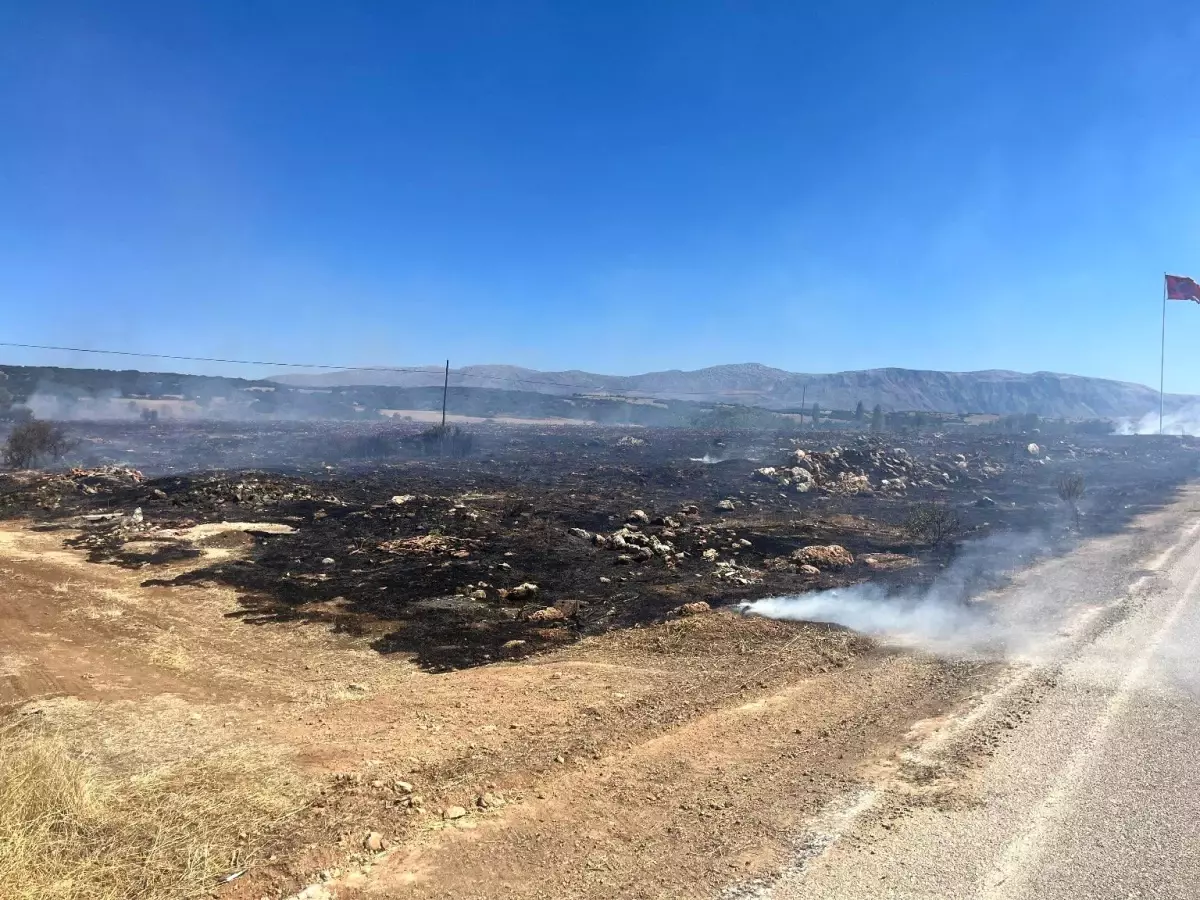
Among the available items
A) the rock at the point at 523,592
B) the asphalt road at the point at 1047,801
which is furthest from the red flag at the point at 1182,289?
the rock at the point at 523,592

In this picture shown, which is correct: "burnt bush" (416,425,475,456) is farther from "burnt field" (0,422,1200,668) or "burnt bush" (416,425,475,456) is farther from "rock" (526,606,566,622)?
"rock" (526,606,566,622)

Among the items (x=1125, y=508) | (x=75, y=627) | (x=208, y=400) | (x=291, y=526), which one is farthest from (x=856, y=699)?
(x=208, y=400)

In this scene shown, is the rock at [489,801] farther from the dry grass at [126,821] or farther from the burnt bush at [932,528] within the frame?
the burnt bush at [932,528]

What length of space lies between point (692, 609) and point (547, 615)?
2396mm

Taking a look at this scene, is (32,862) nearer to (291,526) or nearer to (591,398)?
(291,526)

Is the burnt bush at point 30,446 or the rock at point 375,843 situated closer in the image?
the rock at point 375,843

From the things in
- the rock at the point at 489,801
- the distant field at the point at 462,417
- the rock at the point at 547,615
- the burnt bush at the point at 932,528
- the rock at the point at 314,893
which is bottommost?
the rock at the point at 547,615

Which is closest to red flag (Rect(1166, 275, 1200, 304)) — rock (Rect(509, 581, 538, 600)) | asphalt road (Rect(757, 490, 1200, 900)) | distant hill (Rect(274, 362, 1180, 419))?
asphalt road (Rect(757, 490, 1200, 900))

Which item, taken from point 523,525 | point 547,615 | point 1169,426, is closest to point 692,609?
point 547,615

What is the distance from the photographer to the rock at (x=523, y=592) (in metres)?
12.2

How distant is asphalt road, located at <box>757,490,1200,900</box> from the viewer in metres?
4.42

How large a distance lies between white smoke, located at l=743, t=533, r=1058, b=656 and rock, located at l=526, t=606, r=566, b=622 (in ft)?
10.2

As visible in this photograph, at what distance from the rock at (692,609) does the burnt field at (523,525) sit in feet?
0.27

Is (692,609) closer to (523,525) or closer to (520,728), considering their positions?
(520,728)
